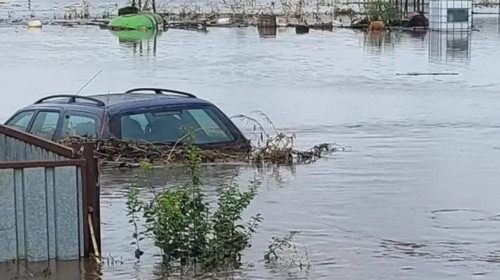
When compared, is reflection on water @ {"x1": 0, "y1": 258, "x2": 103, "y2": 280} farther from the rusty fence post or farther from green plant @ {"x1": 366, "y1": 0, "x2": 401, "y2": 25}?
green plant @ {"x1": 366, "y1": 0, "x2": 401, "y2": 25}


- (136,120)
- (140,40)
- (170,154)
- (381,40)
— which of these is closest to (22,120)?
(136,120)

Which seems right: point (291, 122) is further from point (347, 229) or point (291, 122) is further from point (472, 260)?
point (472, 260)

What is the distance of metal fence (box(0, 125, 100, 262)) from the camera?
9648mm

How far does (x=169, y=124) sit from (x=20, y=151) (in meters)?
4.41

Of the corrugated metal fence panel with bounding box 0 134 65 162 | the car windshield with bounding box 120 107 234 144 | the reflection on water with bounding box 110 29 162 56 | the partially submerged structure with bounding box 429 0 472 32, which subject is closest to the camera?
→ the corrugated metal fence panel with bounding box 0 134 65 162

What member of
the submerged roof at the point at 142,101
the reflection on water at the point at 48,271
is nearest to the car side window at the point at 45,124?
the submerged roof at the point at 142,101

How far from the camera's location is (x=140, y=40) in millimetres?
51938

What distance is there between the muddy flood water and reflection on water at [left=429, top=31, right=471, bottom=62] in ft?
0.28

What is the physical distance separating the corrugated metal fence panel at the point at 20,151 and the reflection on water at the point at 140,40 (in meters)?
31.8

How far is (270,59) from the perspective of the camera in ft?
134

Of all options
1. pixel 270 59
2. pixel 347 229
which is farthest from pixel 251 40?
pixel 347 229

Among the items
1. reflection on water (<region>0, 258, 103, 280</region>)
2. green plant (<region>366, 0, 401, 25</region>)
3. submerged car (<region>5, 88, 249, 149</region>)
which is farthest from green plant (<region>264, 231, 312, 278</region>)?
green plant (<region>366, 0, 401, 25</region>)

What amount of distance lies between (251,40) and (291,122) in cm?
2773

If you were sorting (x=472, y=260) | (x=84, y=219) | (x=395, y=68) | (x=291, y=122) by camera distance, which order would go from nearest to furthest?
1. (x=84, y=219)
2. (x=472, y=260)
3. (x=291, y=122)
4. (x=395, y=68)
